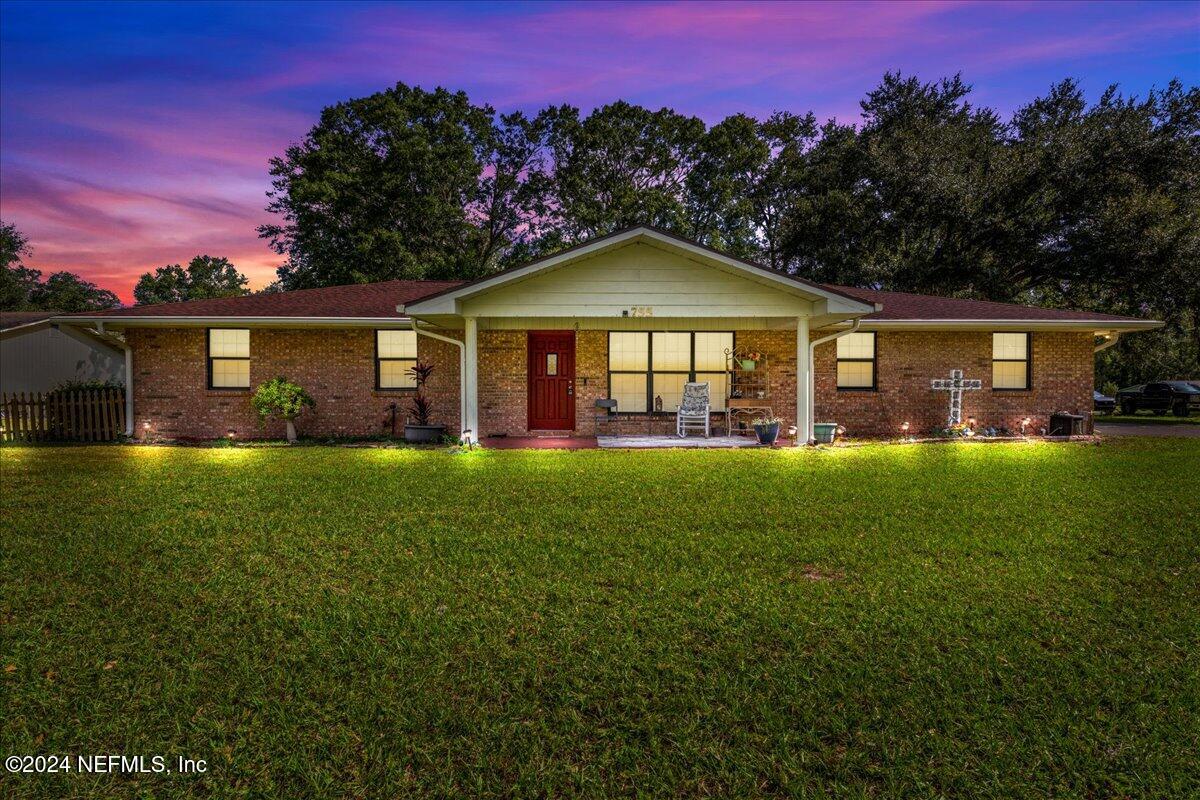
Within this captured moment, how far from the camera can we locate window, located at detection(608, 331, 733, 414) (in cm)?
1427

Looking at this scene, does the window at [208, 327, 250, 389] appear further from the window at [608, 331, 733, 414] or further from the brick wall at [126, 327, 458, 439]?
the window at [608, 331, 733, 414]

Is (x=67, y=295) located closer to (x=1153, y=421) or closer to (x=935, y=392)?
(x=935, y=392)

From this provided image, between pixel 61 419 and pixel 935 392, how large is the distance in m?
20.4

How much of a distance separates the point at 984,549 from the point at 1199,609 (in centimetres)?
138

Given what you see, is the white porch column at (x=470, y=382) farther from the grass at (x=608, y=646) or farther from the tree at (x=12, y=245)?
the tree at (x=12, y=245)

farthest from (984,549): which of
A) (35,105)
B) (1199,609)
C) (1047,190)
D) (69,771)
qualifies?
(1047,190)

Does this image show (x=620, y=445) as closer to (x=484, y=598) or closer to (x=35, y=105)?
(x=484, y=598)

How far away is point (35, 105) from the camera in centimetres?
1437

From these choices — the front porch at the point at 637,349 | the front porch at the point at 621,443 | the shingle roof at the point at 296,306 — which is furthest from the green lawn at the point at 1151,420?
the shingle roof at the point at 296,306

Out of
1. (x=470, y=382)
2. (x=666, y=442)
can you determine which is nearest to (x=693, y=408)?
(x=666, y=442)

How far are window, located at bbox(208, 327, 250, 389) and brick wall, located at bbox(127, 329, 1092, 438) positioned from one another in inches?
9.4

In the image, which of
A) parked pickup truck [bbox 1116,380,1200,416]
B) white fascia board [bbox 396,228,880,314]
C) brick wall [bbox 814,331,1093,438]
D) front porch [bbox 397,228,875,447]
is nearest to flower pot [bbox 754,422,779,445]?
front porch [bbox 397,228,875,447]

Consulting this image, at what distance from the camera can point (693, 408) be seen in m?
13.4

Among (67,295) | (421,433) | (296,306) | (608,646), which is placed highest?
(67,295)
